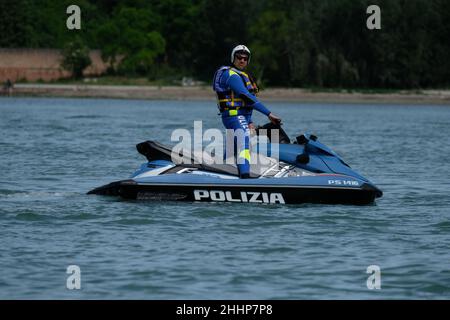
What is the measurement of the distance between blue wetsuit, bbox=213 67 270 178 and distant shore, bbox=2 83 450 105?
179ft

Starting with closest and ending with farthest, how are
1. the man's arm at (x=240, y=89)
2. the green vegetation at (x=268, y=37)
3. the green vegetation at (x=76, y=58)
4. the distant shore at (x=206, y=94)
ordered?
the man's arm at (x=240, y=89)
the distant shore at (x=206, y=94)
the green vegetation at (x=268, y=37)
the green vegetation at (x=76, y=58)

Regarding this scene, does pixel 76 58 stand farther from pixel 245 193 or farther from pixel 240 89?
pixel 245 193

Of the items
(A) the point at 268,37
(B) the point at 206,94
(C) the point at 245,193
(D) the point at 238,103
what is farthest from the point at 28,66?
(C) the point at 245,193

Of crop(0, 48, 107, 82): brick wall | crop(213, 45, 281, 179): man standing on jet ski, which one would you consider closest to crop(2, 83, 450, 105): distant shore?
crop(0, 48, 107, 82): brick wall

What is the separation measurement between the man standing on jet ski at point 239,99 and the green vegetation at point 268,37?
192 feet

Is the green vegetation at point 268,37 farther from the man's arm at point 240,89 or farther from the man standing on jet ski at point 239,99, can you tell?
the man's arm at point 240,89

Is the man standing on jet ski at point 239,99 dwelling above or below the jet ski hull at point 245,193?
above

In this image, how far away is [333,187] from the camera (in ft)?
42.8

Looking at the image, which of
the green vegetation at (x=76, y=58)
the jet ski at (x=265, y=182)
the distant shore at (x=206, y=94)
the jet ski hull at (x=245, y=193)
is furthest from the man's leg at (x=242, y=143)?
the green vegetation at (x=76, y=58)

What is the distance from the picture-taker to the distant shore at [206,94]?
68688mm

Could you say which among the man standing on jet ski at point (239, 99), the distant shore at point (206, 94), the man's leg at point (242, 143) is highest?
the man standing on jet ski at point (239, 99)

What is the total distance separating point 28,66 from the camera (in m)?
79.6

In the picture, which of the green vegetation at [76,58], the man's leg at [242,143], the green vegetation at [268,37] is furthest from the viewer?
the green vegetation at [76,58]

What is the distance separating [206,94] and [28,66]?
17221mm
